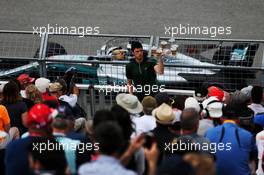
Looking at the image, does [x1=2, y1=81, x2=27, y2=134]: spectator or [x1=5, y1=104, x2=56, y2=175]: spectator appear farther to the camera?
[x1=2, y1=81, x2=27, y2=134]: spectator

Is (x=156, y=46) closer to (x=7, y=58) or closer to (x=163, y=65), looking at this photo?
(x=163, y=65)

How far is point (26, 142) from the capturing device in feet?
21.2

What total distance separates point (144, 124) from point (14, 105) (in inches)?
71.3

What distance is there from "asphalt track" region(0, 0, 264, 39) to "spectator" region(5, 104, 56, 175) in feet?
35.2

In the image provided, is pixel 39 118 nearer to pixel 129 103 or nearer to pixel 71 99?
pixel 129 103

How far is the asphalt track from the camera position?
17812mm

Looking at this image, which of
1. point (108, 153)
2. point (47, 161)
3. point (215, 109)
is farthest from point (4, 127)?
point (108, 153)

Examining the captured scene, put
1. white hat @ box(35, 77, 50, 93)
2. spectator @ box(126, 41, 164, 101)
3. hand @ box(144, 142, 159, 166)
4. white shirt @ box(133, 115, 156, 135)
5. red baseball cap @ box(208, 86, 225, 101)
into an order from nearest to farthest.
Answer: hand @ box(144, 142, 159, 166) → white shirt @ box(133, 115, 156, 135) → red baseball cap @ box(208, 86, 225, 101) → white hat @ box(35, 77, 50, 93) → spectator @ box(126, 41, 164, 101)

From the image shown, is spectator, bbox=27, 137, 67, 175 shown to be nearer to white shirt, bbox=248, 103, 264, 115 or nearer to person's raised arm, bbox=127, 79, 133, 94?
white shirt, bbox=248, 103, 264, 115

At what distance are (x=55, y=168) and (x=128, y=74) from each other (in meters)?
4.74

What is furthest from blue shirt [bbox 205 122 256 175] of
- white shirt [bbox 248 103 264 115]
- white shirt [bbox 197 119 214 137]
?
white shirt [bbox 248 103 264 115]

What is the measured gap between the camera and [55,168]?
6000mm

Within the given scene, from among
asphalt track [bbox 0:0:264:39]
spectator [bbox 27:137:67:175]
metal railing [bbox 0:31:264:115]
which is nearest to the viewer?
spectator [bbox 27:137:67:175]

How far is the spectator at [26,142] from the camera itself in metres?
6.38
